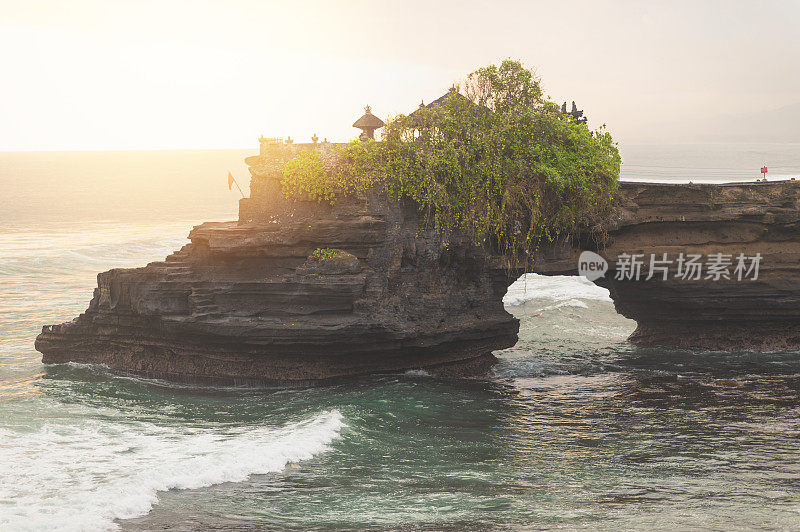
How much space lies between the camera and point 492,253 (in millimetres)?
20312

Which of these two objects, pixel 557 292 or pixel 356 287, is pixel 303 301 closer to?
pixel 356 287

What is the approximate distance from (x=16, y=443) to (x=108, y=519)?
499cm

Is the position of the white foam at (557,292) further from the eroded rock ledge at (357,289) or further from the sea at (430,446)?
the eroded rock ledge at (357,289)

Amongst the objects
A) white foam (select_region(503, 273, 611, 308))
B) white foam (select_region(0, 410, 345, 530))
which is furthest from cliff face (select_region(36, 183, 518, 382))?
white foam (select_region(503, 273, 611, 308))

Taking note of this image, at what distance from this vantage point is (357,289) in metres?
18.3

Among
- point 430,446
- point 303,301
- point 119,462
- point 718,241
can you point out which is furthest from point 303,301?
point 718,241

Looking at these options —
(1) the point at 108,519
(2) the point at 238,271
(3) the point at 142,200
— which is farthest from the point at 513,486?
(3) the point at 142,200

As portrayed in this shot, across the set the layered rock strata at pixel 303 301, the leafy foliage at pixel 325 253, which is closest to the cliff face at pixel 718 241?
the layered rock strata at pixel 303 301

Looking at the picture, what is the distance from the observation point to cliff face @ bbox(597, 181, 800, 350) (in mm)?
21672

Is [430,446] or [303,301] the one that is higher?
[303,301]

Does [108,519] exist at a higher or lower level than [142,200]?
lower

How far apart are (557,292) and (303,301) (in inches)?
699

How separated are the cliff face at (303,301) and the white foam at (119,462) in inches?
122

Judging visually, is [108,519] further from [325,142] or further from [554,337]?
[554,337]
